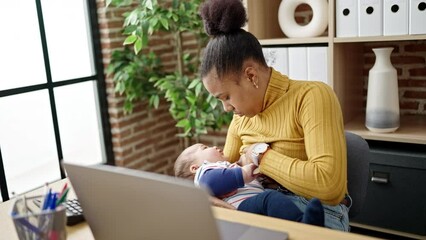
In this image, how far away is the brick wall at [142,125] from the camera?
3.01 meters

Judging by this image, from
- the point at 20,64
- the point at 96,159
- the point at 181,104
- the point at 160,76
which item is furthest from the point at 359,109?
the point at 20,64

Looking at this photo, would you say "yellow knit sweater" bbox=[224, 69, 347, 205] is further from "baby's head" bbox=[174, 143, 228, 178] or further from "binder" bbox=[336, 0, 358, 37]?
"binder" bbox=[336, 0, 358, 37]

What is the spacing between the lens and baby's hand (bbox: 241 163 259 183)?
1.41 meters

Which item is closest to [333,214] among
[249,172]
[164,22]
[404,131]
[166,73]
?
[249,172]

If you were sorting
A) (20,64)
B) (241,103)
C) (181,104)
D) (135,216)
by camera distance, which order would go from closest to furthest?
(135,216)
(241,103)
(20,64)
(181,104)

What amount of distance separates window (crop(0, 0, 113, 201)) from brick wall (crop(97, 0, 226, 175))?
0.07 metres

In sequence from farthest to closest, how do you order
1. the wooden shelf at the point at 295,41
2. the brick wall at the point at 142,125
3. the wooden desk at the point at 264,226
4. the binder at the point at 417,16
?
the brick wall at the point at 142,125 → the wooden shelf at the point at 295,41 → the binder at the point at 417,16 → the wooden desk at the point at 264,226

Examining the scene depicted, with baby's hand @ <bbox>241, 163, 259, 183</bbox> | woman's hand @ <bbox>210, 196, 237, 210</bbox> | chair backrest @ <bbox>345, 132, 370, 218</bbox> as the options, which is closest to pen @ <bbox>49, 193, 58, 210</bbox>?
woman's hand @ <bbox>210, 196, 237, 210</bbox>

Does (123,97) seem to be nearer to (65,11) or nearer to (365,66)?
(65,11)

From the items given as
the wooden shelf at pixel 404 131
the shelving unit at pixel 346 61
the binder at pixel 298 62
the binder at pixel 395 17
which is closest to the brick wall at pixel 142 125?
the shelving unit at pixel 346 61

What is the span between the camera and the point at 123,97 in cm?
312

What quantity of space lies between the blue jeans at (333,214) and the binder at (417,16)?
1.12 m

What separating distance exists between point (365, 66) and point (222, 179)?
160 cm

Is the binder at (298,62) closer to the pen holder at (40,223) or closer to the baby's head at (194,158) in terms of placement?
the baby's head at (194,158)
